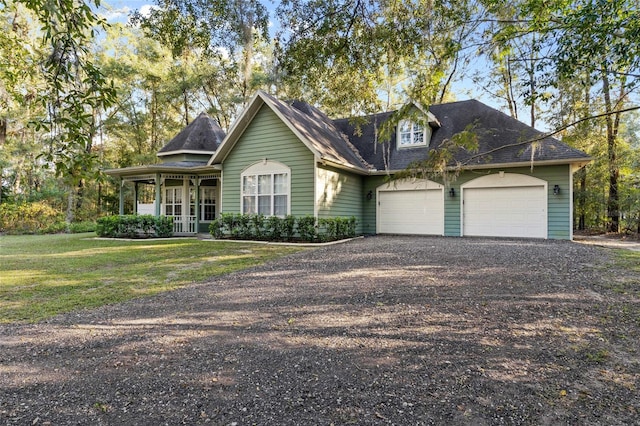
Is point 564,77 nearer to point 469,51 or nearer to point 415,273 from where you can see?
point 469,51

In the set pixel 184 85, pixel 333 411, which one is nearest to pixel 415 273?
pixel 333 411

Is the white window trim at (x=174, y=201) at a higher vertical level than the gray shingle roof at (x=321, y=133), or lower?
lower

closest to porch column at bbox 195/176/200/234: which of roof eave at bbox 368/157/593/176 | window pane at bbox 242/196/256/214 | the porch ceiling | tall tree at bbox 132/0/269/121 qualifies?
the porch ceiling

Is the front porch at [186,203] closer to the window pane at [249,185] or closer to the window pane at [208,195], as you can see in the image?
the window pane at [208,195]

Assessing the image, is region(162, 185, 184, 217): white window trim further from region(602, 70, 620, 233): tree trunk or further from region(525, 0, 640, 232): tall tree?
region(602, 70, 620, 233): tree trunk

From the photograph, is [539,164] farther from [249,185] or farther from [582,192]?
[249,185]

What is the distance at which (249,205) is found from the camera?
1303 cm

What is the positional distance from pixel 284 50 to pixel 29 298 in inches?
207

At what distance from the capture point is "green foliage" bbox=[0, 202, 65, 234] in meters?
18.0

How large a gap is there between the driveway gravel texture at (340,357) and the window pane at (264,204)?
7641mm

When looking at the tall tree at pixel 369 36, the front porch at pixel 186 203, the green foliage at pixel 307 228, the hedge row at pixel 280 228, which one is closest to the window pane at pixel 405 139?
the hedge row at pixel 280 228

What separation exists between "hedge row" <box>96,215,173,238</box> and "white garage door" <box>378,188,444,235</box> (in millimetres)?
8732

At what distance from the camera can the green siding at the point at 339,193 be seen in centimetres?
1193

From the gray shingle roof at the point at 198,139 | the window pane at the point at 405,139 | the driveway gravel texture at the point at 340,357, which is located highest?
the gray shingle roof at the point at 198,139
